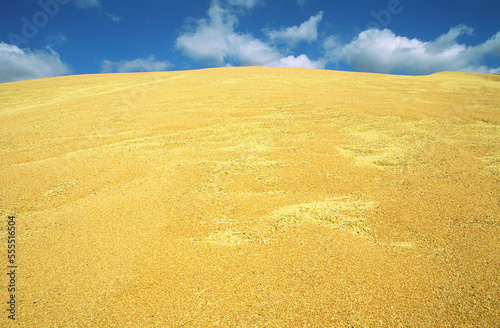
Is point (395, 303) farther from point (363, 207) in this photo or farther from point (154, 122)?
point (154, 122)

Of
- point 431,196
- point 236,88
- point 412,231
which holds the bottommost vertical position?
point 412,231

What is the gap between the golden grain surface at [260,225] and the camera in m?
2.38

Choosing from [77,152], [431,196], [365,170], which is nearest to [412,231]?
[431,196]

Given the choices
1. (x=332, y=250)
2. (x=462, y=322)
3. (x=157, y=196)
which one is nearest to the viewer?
(x=462, y=322)

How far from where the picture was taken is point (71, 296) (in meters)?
2.56

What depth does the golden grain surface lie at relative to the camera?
2.38 metres

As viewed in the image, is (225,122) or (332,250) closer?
(332,250)

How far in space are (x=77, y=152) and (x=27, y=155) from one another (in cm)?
131

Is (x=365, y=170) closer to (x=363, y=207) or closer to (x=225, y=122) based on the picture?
(x=363, y=207)

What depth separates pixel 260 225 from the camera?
11.5ft

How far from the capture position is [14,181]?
17.4 ft

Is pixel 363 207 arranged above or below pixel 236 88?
below

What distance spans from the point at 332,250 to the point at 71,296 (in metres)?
2.69

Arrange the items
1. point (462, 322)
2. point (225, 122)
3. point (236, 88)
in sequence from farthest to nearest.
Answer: point (236, 88), point (225, 122), point (462, 322)
